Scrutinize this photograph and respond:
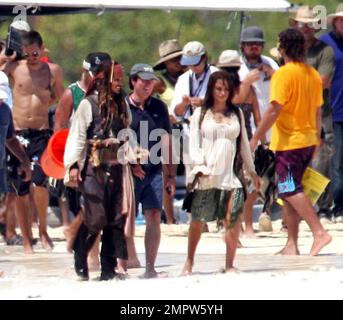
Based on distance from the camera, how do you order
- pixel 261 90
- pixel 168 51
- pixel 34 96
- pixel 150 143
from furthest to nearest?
1. pixel 168 51
2. pixel 34 96
3. pixel 261 90
4. pixel 150 143

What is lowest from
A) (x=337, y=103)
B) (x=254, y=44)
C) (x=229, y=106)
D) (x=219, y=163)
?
(x=337, y=103)

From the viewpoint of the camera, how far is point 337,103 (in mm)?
18719

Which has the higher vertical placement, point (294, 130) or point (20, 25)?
point (20, 25)

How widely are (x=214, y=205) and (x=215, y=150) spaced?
42 cm

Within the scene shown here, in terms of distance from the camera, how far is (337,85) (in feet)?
61.4

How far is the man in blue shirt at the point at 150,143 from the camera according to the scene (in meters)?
14.6

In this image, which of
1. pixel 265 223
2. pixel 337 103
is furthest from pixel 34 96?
A: pixel 337 103

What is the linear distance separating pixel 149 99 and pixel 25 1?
135 inches

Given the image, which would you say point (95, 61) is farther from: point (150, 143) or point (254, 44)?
point (254, 44)

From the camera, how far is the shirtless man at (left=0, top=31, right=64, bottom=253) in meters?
17.6

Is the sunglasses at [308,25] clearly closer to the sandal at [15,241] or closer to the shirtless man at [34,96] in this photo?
the shirtless man at [34,96]

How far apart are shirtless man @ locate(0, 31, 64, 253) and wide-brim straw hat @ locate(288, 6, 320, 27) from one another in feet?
7.84

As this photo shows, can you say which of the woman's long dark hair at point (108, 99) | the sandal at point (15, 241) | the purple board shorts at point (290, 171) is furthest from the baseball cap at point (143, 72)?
the sandal at point (15, 241)

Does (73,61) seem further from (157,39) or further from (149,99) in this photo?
(149,99)
